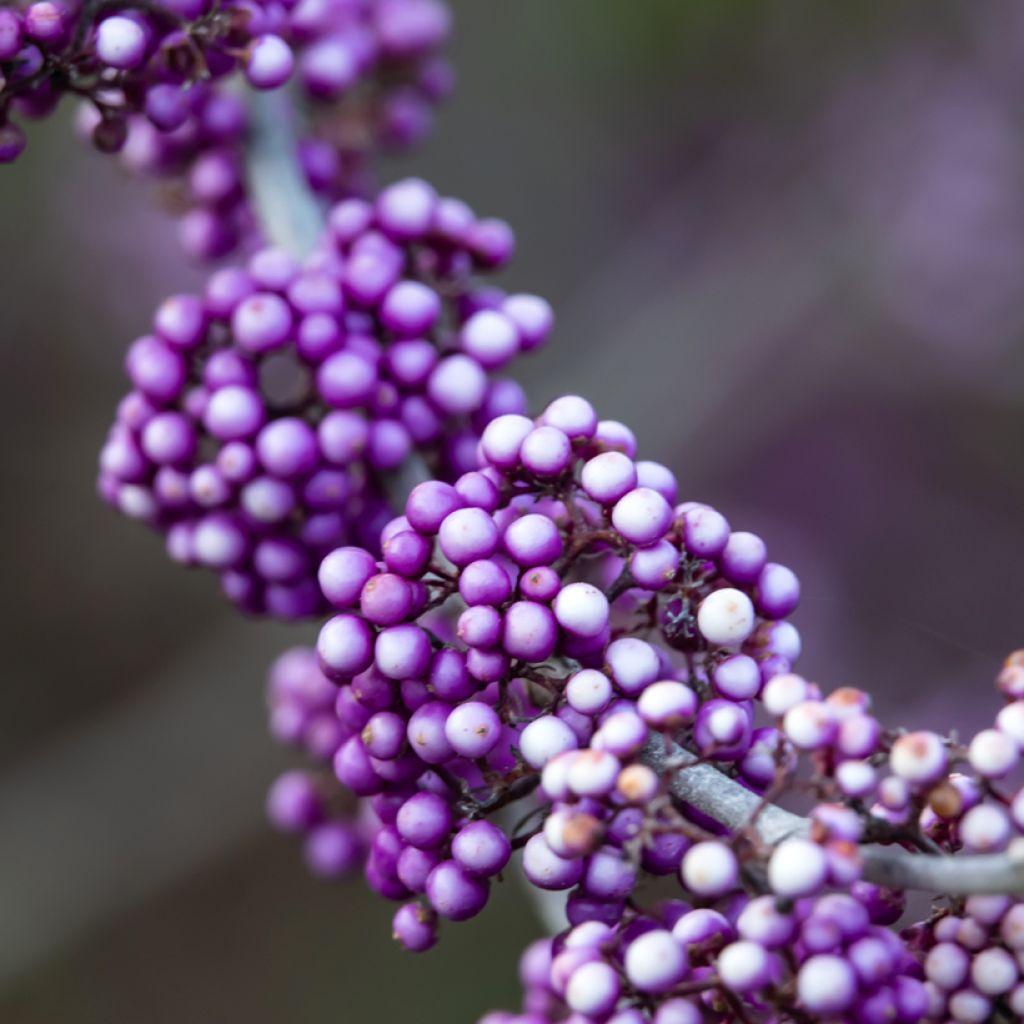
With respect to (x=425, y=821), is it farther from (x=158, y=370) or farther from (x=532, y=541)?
(x=158, y=370)

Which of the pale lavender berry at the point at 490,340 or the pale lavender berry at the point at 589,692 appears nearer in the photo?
the pale lavender berry at the point at 589,692

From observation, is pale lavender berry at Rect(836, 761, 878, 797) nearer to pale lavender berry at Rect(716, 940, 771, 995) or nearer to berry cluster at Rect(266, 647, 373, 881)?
pale lavender berry at Rect(716, 940, 771, 995)

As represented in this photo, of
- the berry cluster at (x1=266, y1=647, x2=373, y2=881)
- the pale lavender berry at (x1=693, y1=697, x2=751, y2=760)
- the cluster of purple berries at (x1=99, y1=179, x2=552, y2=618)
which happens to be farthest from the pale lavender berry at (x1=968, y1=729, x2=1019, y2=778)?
the berry cluster at (x1=266, y1=647, x2=373, y2=881)

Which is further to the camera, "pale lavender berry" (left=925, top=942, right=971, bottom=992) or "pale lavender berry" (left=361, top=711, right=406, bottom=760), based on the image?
"pale lavender berry" (left=361, top=711, right=406, bottom=760)

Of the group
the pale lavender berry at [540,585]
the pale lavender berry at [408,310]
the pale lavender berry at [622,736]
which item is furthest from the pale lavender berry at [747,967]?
the pale lavender berry at [408,310]

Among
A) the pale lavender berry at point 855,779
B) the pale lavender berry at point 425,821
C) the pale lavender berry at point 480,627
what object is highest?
the pale lavender berry at point 855,779

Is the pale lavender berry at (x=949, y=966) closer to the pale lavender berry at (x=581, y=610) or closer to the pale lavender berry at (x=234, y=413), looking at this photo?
the pale lavender berry at (x=581, y=610)
